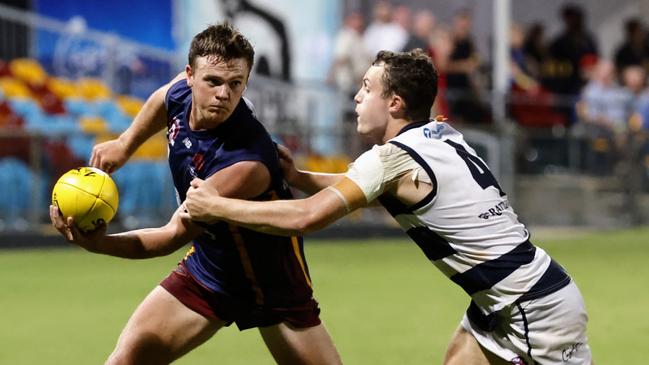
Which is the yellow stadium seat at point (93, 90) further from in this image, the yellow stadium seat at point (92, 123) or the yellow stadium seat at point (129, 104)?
the yellow stadium seat at point (92, 123)

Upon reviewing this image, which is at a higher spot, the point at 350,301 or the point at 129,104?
the point at 129,104

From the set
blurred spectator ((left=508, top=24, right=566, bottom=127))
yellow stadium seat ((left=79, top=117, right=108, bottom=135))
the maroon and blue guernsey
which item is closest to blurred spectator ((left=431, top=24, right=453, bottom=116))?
blurred spectator ((left=508, top=24, right=566, bottom=127))

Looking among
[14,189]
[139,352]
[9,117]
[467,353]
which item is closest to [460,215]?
[467,353]

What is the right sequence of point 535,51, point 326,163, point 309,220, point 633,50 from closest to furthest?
1. point 309,220
2. point 326,163
3. point 535,51
4. point 633,50

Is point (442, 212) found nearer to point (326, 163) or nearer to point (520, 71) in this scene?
point (326, 163)

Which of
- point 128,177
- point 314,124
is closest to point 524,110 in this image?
point 314,124

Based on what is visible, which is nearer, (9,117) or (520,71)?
(9,117)

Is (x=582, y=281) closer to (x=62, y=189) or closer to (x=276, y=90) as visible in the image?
(x=276, y=90)

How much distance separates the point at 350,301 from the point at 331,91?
6.95 metres

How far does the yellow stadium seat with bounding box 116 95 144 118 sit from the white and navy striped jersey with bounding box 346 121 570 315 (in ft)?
41.0

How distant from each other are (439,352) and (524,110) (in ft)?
37.4

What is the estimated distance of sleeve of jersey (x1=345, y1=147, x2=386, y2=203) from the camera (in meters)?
5.47

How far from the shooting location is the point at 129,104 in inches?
714

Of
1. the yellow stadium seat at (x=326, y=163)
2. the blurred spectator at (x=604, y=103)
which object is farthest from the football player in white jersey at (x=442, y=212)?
the blurred spectator at (x=604, y=103)
